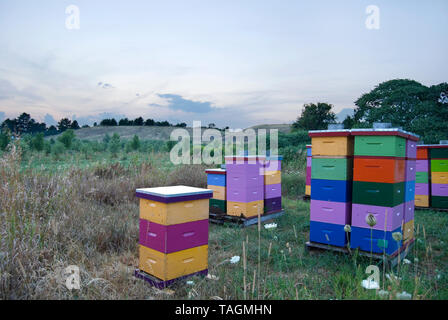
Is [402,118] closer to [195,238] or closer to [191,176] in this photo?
→ [191,176]

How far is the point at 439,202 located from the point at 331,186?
5.07 metres

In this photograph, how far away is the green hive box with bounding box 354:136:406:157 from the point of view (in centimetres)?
Answer: 349

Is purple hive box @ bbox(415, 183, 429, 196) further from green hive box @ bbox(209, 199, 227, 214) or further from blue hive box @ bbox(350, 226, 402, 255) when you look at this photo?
green hive box @ bbox(209, 199, 227, 214)

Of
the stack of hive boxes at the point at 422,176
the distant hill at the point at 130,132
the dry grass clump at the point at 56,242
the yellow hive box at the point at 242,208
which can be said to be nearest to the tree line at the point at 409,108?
the stack of hive boxes at the point at 422,176

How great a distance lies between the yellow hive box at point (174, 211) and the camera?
9.46 feet

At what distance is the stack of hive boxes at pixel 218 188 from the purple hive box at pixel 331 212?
2428mm

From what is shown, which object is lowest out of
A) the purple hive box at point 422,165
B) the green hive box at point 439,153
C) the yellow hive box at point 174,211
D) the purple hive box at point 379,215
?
the purple hive box at point 379,215

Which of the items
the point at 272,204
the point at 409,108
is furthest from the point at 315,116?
the point at 272,204

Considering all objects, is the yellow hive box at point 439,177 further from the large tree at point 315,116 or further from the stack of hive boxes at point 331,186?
the large tree at point 315,116

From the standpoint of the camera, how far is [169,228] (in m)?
2.88

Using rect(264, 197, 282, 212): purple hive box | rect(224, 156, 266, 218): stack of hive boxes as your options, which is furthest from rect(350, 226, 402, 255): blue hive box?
rect(264, 197, 282, 212): purple hive box

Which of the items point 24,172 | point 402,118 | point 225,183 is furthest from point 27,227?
point 402,118

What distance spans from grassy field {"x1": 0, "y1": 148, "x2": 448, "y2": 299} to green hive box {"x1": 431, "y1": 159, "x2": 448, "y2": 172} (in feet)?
4.86

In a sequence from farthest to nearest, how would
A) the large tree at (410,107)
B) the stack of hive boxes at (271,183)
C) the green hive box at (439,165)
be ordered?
the large tree at (410,107) → the green hive box at (439,165) → the stack of hive boxes at (271,183)
